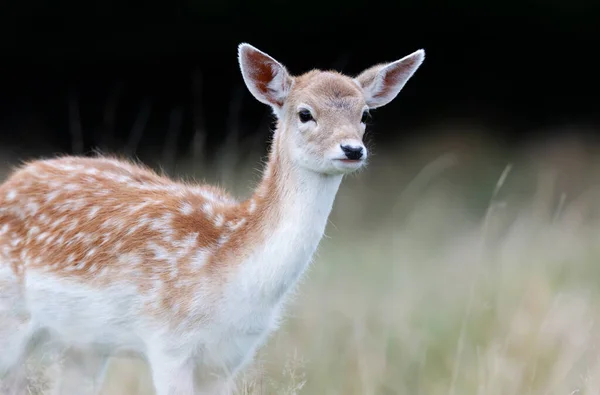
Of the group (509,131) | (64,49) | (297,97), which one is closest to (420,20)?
(509,131)

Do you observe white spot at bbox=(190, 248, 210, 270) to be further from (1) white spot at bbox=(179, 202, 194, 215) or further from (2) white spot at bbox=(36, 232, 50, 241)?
(2) white spot at bbox=(36, 232, 50, 241)

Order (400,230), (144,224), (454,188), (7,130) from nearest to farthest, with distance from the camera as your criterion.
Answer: (144,224), (400,230), (454,188), (7,130)

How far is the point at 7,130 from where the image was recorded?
41.0ft

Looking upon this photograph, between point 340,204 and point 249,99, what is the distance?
10.8ft

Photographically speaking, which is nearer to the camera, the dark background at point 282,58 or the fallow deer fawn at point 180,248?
the fallow deer fawn at point 180,248

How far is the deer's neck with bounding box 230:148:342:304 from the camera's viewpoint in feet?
14.7

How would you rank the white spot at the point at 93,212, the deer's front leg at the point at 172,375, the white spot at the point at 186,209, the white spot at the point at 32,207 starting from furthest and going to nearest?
the white spot at the point at 32,207, the white spot at the point at 93,212, the white spot at the point at 186,209, the deer's front leg at the point at 172,375

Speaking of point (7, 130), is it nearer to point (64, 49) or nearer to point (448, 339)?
point (64, 49)

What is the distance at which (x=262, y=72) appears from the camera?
486 cm

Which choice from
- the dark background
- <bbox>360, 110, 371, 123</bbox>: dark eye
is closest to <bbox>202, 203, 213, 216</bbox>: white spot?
<bbox>360, 110, 371, 123</bbox>: dark eye

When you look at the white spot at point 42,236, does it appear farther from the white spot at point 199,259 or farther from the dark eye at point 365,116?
the dark eye at point 365,116

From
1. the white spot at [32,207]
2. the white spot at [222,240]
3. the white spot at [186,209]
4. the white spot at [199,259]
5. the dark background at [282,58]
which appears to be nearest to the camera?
the white spot at [199,259]

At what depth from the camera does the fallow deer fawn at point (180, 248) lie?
14.6 feet

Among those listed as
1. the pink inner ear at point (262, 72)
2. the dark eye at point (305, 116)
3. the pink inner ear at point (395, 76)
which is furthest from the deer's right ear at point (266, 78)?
the pink inner ear at point (395, 76)
